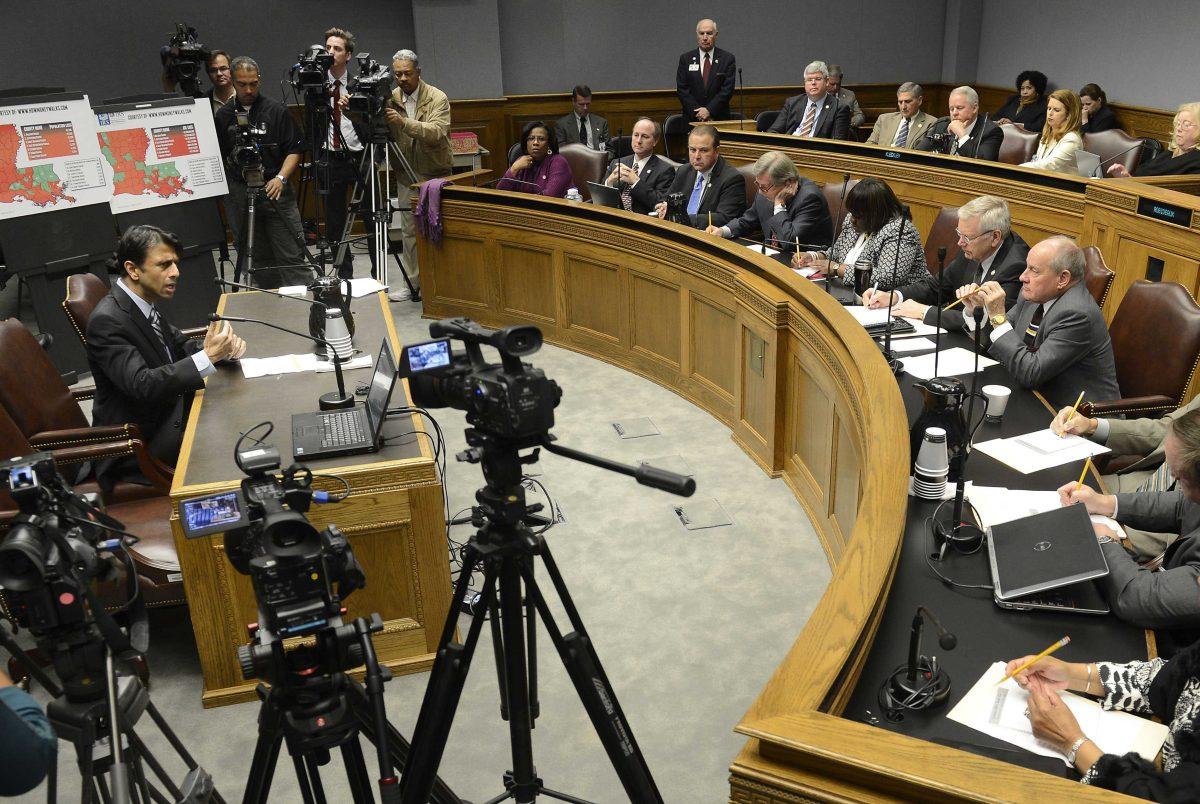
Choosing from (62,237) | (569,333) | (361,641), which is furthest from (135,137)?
(361,641)

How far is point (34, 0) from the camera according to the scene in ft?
28.0

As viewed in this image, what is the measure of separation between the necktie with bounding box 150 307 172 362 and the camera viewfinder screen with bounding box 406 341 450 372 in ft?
6.84

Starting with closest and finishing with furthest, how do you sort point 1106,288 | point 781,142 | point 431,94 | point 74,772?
point 74,772 → point 1106,288 → point 431,94 → point 781,142

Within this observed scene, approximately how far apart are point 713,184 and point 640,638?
320cm

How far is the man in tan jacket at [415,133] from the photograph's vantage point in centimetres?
659

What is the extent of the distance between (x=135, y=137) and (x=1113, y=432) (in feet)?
17.8

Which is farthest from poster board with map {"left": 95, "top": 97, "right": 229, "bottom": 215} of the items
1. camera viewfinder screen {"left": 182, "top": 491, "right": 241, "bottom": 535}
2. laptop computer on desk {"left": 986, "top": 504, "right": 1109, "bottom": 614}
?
laptop computer on desk {"left": 986, "top": 504, "right": 1109, "bottom": 614}

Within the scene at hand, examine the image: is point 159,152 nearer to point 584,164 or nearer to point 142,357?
point 584,164

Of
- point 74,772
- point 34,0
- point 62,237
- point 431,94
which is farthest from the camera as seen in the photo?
point 34,0

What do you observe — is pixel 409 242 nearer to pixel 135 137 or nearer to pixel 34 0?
pixel 135 137

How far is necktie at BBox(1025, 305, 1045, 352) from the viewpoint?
346 cm

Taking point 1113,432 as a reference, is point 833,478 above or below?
below

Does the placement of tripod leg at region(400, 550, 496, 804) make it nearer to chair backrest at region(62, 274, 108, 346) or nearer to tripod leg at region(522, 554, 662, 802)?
tripod leg at region(522, 554, 662, 802)

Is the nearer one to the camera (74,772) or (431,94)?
(74,772)
